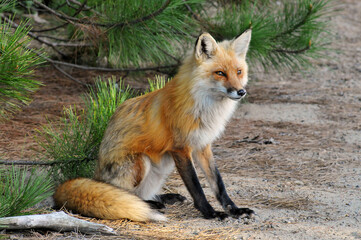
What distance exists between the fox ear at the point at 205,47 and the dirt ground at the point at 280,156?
1338mm

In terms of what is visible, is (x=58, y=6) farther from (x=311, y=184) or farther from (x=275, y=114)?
(x=311, y=184)

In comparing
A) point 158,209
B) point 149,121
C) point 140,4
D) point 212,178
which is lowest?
point 158,209

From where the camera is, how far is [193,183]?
12.5 feet

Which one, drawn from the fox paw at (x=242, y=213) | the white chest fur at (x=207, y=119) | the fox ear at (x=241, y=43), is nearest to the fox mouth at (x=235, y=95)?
the white chest fur at (x=207, y=119)

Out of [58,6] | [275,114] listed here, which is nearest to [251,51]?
[275,114]

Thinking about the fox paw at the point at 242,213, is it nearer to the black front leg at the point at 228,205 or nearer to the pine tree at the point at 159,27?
the black front leg at the point at 228,205

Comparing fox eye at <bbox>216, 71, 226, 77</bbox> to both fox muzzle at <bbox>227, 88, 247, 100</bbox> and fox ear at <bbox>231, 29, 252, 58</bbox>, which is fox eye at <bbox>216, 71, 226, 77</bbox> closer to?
fox muzzle at <bbox>227, 88, 247, 100</bbox>

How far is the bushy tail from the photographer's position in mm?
3471

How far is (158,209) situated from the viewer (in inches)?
160

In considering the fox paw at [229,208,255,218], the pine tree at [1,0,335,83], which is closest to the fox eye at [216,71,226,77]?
the fox paw at [229,208,255,218]

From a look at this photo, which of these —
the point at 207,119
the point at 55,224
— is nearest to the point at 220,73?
the point at 207,119

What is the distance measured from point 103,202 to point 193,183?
76cm

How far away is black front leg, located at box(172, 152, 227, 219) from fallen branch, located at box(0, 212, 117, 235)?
2.86ft

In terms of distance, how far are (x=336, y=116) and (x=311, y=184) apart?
2.37 metres
